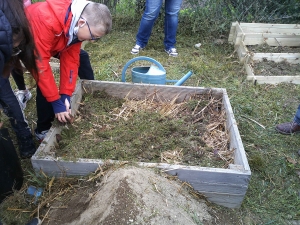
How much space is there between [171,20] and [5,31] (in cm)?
356

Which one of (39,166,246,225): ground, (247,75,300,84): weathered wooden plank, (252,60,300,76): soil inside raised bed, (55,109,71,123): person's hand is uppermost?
(55,109,71,123): person's hand

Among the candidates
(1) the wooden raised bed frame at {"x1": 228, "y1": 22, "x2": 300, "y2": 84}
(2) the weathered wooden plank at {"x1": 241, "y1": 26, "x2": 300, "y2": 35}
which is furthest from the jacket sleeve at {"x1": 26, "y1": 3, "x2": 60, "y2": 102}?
(2) the weathered wooden plank at {"x1": 241, "y1": 26, "x2": 300, "y2": 35}

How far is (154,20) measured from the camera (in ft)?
14.9

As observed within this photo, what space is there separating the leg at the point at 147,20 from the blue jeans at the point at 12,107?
2.67m

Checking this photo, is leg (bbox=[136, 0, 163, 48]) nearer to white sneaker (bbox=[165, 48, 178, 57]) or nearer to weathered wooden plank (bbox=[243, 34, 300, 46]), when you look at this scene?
white sneaker (bbox=[165, 48, 178, 57])

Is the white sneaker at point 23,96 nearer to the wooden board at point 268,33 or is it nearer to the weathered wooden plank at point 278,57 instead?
the weathered wooden plank at point 278,57

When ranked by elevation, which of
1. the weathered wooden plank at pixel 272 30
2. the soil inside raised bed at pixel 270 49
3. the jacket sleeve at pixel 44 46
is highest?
the jacket sleeve at pixel 44 46

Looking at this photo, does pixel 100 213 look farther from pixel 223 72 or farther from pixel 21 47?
pixel 223 72

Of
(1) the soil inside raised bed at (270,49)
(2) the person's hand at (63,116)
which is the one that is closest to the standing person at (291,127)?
(1) the soil inside raised bed at (270,49)

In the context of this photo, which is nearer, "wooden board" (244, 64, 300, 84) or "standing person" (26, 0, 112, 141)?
"standing person" (26, 0, 112, 141)

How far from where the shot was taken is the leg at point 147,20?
4.37 m

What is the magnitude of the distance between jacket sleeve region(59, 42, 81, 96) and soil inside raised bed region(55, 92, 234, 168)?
12.6 inches

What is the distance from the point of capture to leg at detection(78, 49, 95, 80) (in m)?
2.93

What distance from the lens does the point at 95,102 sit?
2893 millimetres
